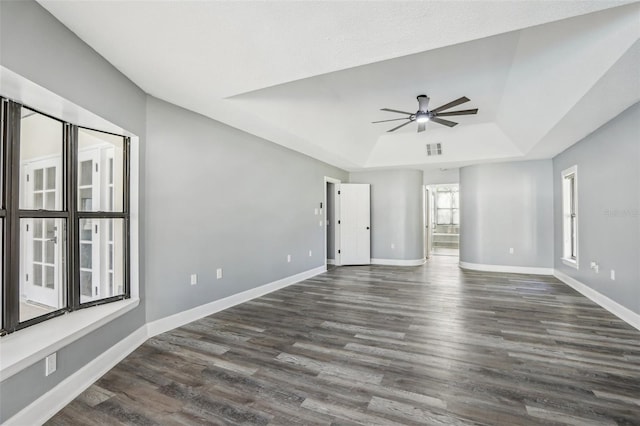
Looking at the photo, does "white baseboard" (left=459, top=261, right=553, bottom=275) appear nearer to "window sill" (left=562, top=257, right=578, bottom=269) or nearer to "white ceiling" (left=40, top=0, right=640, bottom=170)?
"window sill" (left=562, top=257, right=578, bottom=269)

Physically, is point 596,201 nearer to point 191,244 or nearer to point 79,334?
point 191,244

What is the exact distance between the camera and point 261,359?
2637mm

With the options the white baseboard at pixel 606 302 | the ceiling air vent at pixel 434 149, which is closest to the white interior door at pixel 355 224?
the ceiling air vent at pixel 434 149

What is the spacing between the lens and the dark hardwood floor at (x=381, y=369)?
1919mm

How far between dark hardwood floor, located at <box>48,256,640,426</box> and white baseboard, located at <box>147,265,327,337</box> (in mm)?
113

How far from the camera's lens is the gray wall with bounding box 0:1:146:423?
1.64 metres

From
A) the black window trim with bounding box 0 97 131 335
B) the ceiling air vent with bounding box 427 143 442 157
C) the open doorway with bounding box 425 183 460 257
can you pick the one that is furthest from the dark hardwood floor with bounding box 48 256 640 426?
the open doorway with bounding box 425 183 460 257

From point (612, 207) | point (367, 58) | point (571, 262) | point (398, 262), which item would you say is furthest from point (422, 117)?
point (398, 262)

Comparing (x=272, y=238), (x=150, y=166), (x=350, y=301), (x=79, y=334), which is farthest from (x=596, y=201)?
(x=79, y=334)

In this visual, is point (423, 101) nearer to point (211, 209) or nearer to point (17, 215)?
point (211, 209)

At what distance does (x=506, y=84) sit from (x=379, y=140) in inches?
115

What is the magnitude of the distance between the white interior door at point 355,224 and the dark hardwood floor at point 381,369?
337 centimetres

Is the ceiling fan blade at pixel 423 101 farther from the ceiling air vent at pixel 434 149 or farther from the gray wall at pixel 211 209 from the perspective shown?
the gray wall at pixel 211 209

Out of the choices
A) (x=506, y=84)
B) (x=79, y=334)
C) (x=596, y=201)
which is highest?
(x=506, y=84)
